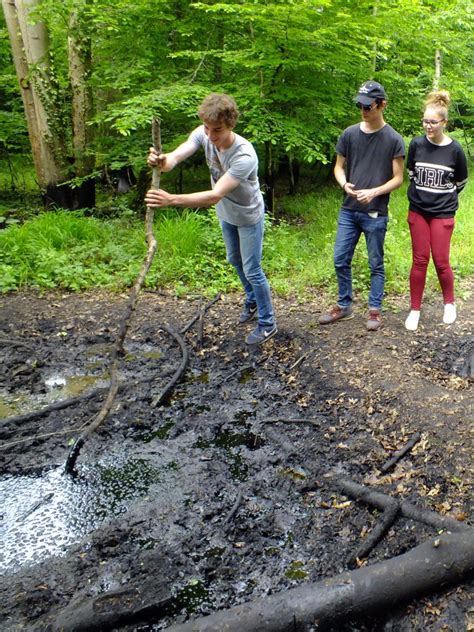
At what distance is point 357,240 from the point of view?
438cm

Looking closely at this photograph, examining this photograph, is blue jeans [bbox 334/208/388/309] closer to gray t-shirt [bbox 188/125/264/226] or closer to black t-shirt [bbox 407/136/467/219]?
black t-shirt [bbox 407/136/467/219]

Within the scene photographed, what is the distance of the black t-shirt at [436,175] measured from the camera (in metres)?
3.93

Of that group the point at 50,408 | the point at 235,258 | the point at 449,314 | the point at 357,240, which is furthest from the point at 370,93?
the point at 50,408

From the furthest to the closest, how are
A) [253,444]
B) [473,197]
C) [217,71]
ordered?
[473,197] → [217,71] → [253,444]

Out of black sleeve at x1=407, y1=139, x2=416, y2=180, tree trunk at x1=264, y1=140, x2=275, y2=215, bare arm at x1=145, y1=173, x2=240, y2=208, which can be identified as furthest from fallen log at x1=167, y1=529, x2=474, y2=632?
tree trunk at x1=264, y1=140, x2=275, y2=215

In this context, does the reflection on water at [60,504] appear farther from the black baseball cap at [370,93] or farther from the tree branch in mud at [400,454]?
the black baseball cap at [370,93]

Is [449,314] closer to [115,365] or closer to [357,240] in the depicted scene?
[357,240]

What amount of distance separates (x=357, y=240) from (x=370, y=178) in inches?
22.7

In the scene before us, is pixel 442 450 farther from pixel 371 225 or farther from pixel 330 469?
pixel 371 225

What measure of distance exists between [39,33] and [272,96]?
4218mm

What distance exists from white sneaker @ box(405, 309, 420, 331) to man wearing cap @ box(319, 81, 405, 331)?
0.28 meters

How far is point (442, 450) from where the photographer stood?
9.75ft

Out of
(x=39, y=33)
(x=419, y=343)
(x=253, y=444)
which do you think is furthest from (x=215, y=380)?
(x=39, y=33)

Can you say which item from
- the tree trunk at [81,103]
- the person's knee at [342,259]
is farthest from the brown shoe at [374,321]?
the tree trunk at [81,103]
